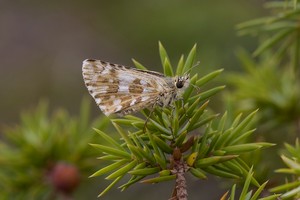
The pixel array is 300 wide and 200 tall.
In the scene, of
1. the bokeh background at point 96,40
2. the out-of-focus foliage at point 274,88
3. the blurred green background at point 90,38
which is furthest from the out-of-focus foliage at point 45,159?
the blurred green background at point 90,38

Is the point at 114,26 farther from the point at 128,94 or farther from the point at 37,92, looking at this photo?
the point at 128,94

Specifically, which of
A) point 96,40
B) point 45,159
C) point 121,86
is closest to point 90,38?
point 96,40

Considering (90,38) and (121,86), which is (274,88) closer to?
(121,86)

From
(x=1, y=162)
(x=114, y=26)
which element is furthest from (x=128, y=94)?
(x=114, y=26)

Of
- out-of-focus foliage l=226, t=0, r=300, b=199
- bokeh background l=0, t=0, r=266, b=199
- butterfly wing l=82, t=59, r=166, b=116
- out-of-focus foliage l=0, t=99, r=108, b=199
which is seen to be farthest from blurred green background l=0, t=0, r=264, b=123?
butterfly wing l=82, t=59, r=166, b=116

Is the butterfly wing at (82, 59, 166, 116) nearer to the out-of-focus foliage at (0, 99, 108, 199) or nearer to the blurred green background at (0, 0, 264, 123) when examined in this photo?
the out-of-focus foliage at (0, 99, 108, 199)

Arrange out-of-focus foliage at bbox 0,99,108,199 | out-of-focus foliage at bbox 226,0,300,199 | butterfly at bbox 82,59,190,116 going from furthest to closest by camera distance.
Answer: out-of-focus foliage at bbox 0,99,108,199 → out-of-focus foliage at bbox 226,0,300,199 → butterfly at bbox 82,59,190,116

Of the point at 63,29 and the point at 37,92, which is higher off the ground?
the point at 63,29
